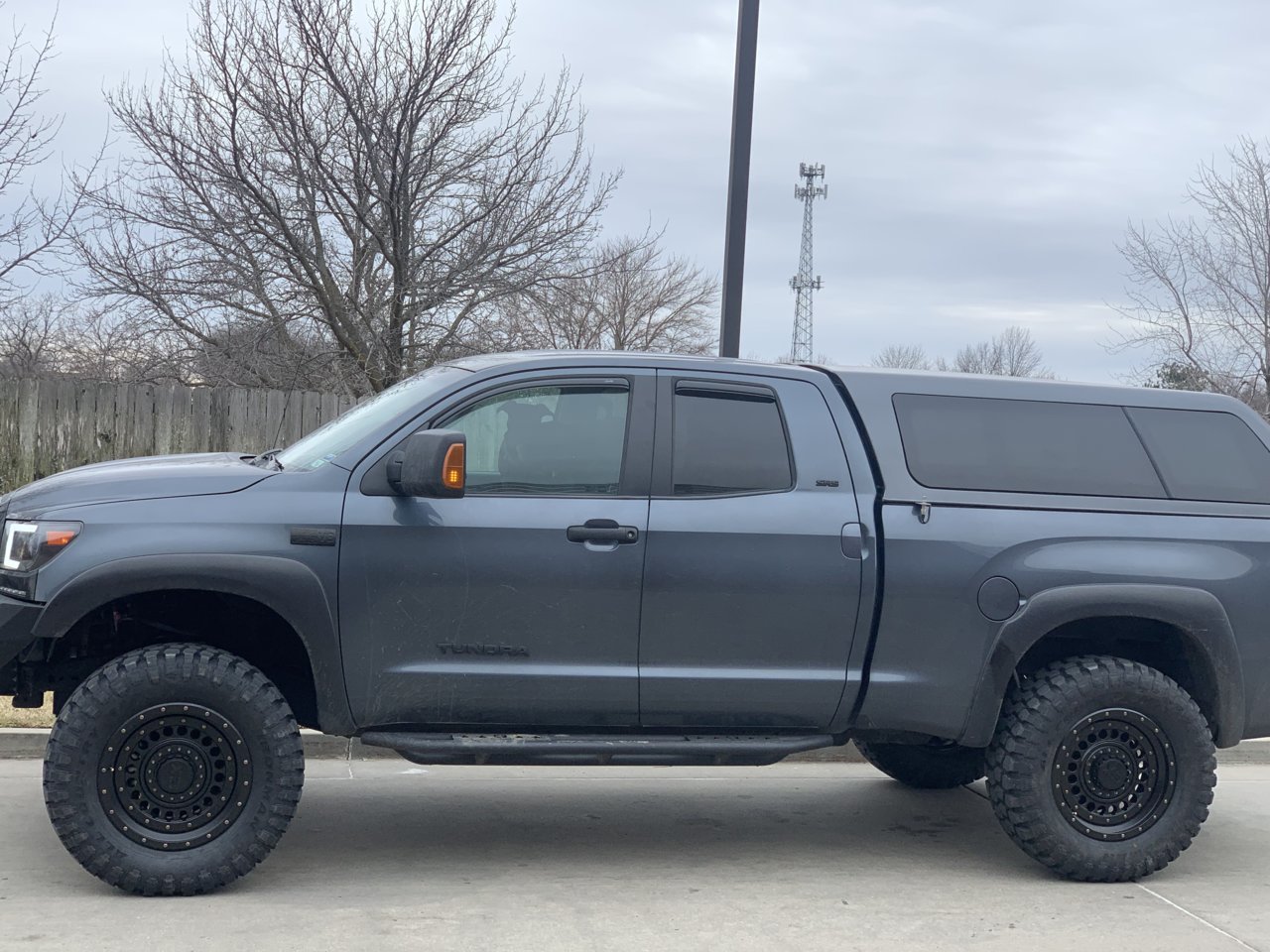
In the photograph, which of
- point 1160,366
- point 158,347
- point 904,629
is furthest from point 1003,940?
point 1160,366

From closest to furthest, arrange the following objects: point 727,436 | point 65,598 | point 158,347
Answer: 1. point 65,598
2. point 727,436
3. point 158,347

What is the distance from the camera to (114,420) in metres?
13.3

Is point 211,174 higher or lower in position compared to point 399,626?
higher

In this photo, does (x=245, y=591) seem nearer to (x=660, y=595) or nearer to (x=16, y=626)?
(x=16, y=626)

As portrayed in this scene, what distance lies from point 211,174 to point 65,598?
32.3 ft

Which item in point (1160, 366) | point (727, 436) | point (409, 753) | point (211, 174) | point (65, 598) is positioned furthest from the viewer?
point (1160, 366)

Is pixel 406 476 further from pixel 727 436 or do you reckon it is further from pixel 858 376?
pixel 858 376

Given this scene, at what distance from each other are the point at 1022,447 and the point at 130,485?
11.4 feet

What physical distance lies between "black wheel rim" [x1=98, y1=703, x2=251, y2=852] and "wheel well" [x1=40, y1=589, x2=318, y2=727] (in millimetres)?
410

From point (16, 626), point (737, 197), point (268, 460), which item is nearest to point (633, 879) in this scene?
point (268, 460)

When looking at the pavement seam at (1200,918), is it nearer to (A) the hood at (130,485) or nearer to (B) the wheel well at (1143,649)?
(B) the wheel well at (1143,649)

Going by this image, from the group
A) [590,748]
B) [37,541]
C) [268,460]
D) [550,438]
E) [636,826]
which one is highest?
[550,438]

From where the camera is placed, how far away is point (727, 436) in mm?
5453

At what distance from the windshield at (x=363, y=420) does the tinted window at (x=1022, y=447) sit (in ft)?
6.16
